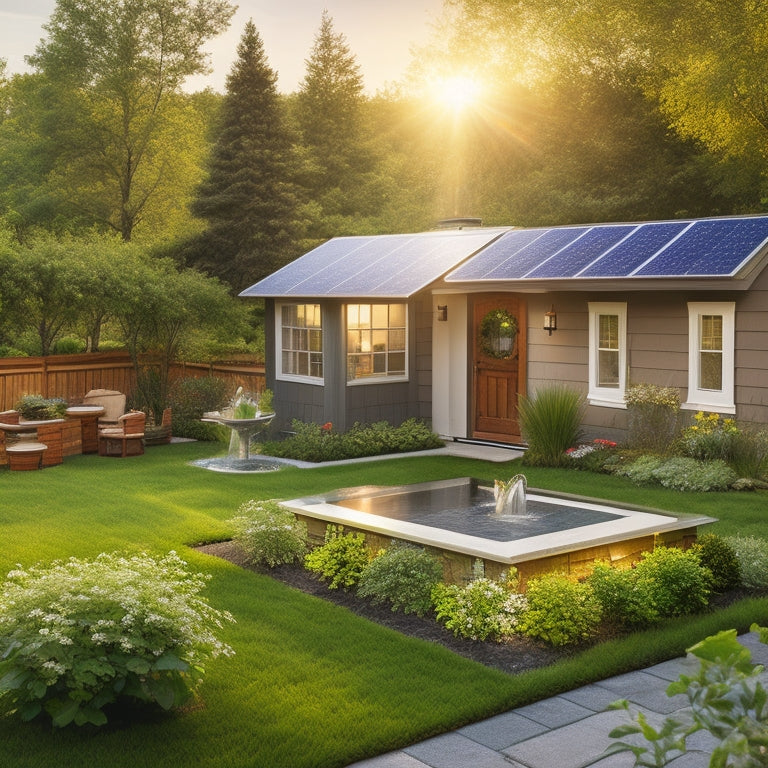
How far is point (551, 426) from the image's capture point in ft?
43.3

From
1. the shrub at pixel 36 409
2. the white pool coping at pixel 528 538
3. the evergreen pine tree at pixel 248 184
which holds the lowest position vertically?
the white pool coping at pixel 528 538

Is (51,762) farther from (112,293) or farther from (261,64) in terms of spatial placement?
(261,64)

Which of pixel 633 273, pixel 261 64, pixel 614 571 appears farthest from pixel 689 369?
pixel 261 64

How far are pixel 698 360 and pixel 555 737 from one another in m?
8.53

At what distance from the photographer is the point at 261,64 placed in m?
26.0

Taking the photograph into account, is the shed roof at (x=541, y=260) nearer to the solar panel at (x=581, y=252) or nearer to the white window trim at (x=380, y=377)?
the solar panel at (x=581, y=252)

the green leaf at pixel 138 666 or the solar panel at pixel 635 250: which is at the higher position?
the solar panel at pixel 635 250

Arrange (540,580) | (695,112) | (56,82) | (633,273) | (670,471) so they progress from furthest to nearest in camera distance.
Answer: (56,82), (695,112), (633,273), (670,471), (540,580)

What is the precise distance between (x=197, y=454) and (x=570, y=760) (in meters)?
11.0

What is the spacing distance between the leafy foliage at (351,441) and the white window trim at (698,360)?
4229 millimetres

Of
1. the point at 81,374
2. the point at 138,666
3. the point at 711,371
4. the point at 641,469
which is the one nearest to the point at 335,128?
the point at 81,374

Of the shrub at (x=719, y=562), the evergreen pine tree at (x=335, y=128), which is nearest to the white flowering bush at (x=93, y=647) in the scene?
the shrub at (x=719, y=562)

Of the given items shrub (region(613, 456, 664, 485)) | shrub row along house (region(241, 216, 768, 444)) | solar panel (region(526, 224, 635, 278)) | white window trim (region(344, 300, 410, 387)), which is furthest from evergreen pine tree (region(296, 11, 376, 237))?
shrub (region(613, 456, 664, 485))

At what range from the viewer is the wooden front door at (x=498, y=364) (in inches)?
587
